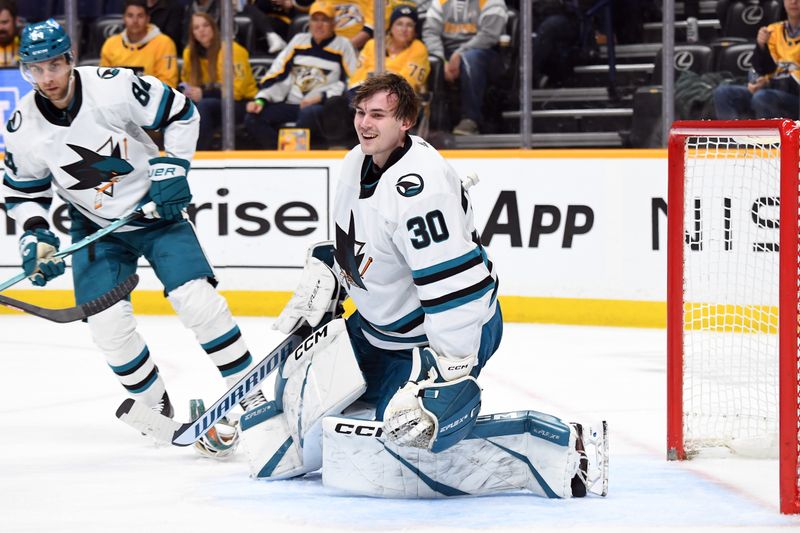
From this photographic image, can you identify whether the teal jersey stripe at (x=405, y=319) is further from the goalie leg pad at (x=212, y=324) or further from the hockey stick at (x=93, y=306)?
the hockey stick at (x=93, y=306)

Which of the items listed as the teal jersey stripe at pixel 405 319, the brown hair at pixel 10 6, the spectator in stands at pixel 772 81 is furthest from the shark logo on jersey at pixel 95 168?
the brown hair at pixel 10 6

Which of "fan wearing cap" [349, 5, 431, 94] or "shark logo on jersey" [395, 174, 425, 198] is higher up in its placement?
"fan wearing cap" [349, 5, 431, 94]

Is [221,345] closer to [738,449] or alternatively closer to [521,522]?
[521,522]

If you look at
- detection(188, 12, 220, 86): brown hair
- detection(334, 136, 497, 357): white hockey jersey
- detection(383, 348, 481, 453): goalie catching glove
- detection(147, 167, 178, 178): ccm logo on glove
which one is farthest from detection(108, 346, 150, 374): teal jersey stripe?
detection(188, 12, 220, 86): brown hair

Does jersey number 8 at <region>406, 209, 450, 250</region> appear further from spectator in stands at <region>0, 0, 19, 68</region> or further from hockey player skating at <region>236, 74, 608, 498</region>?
spectator in stands at <region>0, 0, 19, 68</region>

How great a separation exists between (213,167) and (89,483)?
11.7 ft

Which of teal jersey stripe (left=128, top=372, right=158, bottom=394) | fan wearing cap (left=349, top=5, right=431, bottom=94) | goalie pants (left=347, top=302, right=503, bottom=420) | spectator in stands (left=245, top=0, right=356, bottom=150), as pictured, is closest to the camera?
goalie pants (left=347, top=302, right=503, bottom=420)

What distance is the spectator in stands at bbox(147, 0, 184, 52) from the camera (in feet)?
21.6

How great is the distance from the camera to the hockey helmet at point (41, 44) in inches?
126

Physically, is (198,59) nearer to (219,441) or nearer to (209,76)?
(209,76)

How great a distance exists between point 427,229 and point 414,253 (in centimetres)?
6

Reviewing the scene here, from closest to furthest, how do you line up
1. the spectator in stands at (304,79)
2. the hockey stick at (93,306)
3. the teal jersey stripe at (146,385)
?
the hockey stick at (93,306)
the teal jersey stripe at (146,385)
the spectator in stands at (304,79)

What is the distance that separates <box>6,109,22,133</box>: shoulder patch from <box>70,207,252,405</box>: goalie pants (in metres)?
0.39

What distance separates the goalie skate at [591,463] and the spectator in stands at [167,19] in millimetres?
4492
